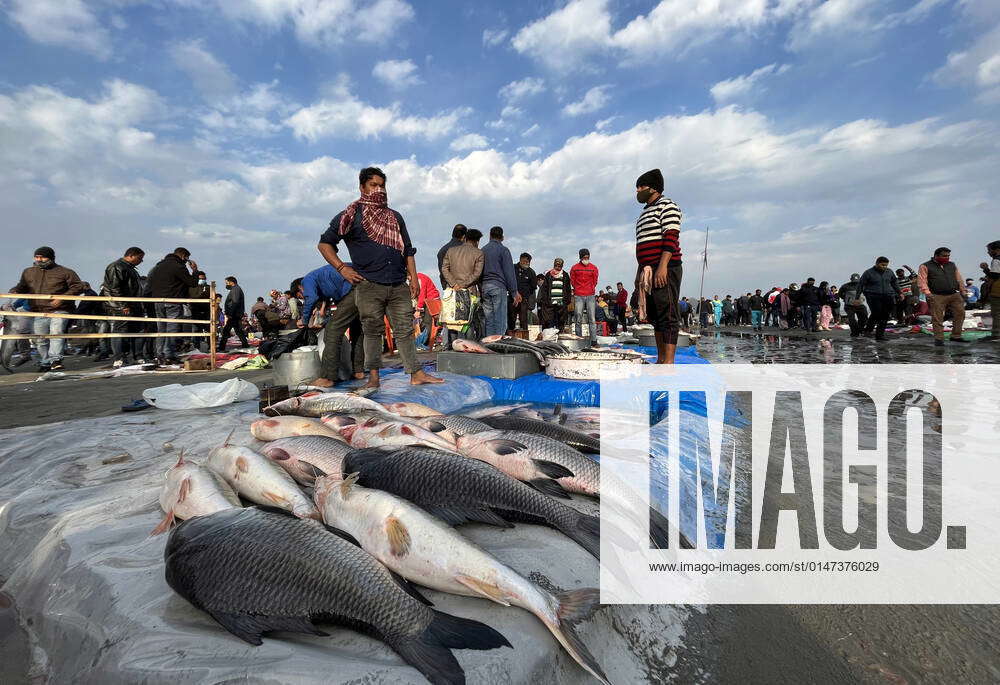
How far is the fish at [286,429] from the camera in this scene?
8.55 feet

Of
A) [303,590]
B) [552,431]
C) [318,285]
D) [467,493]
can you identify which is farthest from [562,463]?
[318,285]

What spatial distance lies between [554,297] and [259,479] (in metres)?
12.1

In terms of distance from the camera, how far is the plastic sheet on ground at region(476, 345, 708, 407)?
14.4 ft

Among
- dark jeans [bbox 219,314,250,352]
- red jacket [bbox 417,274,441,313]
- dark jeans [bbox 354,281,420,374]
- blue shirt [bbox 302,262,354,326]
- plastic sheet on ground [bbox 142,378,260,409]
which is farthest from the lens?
dark jeans [bbox 219,314,250,352]

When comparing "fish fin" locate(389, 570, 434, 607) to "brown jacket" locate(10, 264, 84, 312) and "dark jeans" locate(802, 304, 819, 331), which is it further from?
"dark jeans" locate(802, 304, 819, 331)

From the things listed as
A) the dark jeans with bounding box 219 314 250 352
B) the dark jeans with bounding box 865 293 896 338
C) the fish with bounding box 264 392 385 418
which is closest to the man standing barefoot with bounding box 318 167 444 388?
the fish with bounding box 264 392 385 418

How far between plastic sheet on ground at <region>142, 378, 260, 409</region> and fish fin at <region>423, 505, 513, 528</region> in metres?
3.60

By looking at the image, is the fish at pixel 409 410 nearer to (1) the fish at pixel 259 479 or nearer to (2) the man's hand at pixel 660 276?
(1) the fish at pixel 259 479

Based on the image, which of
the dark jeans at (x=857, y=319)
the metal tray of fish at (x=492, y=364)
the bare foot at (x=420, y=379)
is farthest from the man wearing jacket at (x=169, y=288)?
the dark jeans at (x=857, y=319)

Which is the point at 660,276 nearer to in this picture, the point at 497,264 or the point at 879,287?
the point at 497,264

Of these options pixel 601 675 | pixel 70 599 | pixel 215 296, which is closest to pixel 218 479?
pixel 70 599

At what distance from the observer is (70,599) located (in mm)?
1337

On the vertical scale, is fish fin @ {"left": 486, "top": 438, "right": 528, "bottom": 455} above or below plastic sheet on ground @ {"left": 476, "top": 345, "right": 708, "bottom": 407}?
above

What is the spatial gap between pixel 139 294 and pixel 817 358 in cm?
1441
